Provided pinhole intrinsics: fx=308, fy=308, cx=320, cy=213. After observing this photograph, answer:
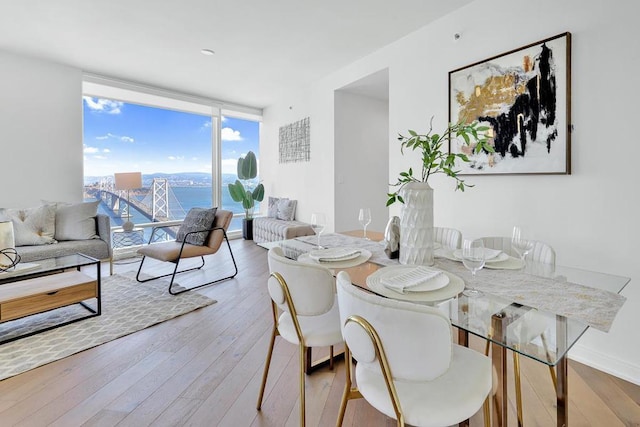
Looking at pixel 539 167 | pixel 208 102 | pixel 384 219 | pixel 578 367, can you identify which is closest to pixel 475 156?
pixel 539 167

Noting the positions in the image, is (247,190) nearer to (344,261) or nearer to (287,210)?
(287,210)

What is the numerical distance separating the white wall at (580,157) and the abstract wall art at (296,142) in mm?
2398


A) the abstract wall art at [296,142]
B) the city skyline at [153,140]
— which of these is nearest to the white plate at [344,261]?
the abstract wall art at [296,142]

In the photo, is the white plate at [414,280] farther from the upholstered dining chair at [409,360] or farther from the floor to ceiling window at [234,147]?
the floor to ceiling window at [234,147]

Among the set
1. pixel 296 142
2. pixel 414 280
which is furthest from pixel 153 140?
pixel 414 280

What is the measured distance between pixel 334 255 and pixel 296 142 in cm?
411

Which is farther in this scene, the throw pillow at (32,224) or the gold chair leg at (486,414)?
the throw pillow at (32,224)

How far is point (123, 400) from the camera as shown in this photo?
161cm

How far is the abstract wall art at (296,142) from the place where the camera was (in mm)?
5137

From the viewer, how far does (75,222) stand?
3604mm

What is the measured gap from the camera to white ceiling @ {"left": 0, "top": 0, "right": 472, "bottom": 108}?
9.07 feet

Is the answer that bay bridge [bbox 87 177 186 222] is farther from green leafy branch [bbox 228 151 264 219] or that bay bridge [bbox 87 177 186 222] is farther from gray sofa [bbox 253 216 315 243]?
gray sofa [bbox 253 216 315 243]

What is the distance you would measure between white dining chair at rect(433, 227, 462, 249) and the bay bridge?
4.66m

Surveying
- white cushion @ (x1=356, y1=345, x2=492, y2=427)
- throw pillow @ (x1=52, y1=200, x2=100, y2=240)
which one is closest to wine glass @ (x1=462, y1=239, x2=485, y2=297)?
white cushion @ (x1=356, y1=345, x2=492, y2=427)
